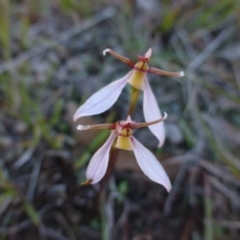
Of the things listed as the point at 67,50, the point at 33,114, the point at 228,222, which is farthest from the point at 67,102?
the point at 228,222

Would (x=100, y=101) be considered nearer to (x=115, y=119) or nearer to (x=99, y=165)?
(x=99, y=165)

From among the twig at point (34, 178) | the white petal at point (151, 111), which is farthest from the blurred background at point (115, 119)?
the white petal at point (151, 111)

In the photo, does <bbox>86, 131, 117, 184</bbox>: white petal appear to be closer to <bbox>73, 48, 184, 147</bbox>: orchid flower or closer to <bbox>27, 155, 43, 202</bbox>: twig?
<bbox>73, 48, 184, 147</bbox>: orchid flower

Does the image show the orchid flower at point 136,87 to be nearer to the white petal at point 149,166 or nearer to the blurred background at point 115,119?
the white petal at point 149,166

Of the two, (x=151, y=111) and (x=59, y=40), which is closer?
(x=151, y=111)

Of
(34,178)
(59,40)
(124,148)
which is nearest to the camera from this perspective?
(124,148)

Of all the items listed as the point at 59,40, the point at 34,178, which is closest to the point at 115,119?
the point at 34,178

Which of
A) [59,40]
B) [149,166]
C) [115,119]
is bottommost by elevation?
[149,166]

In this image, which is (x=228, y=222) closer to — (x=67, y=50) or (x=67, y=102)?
(x=67, y=102)

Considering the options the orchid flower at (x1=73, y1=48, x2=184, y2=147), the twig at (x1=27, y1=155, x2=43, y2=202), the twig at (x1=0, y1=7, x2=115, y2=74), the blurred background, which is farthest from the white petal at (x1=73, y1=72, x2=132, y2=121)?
the twig at (x1=0, y1=7, x2=115, y2=74)
